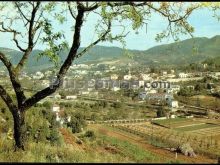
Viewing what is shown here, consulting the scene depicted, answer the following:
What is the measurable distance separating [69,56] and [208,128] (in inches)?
3367

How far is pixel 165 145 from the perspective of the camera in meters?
72.3

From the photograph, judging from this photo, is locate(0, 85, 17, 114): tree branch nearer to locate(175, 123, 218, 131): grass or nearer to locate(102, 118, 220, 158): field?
locate(102, 118, 220, 158): field

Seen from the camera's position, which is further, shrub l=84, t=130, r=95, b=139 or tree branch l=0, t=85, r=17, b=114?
shrub l=84, t=130, r=95, b=139

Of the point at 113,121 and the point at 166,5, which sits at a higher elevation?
the point at 166,5

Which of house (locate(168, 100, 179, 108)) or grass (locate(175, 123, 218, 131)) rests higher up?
house (locate(168, 100, 179, 108))

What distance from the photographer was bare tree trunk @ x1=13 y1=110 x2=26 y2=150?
876 centimetres

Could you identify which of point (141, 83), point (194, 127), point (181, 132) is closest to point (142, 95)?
point (141, 83)

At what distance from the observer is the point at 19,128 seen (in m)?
8.84

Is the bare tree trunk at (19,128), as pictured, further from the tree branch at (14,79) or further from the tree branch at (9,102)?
the tree branch at (14,79)

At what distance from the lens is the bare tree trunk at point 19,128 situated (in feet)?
28.7

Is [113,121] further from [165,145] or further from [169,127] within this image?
[165,145]

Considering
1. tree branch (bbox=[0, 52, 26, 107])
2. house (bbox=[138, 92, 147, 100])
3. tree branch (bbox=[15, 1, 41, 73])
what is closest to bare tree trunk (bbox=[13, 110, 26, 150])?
tree branch (bbox=[0, 52, 26, 107])

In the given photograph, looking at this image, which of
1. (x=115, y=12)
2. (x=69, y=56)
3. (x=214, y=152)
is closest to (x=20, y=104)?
(x=69, y=56)

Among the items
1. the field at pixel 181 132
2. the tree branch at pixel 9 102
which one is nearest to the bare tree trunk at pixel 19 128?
the tree branch at pixel 9 102
